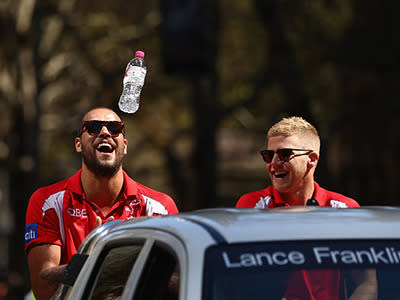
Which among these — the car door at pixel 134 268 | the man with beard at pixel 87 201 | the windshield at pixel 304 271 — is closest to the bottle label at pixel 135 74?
the man with beard at pixel 87 201

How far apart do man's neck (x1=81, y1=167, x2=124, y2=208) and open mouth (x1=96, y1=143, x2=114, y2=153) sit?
17 centimetres

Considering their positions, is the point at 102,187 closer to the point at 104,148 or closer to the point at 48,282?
A: the point at 104,148

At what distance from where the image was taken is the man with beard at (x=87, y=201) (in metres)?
5.94

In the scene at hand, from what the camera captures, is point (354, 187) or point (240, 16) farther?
point (240, 16)

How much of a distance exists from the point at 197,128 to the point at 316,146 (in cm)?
1167

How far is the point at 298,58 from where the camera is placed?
20.1 metres

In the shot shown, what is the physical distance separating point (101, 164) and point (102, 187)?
0.19m

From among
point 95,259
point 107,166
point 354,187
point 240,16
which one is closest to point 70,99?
point 240,16

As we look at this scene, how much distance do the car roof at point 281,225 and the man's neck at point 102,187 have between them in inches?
82.6

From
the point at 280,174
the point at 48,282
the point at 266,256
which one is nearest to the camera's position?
the point at 266,256

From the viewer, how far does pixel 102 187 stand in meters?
6.25

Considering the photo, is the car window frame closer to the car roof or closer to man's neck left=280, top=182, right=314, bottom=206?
the car roof

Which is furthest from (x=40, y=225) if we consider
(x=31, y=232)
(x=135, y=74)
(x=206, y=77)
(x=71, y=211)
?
(x=206, y=77)

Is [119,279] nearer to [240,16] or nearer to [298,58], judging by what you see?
[298,58]
